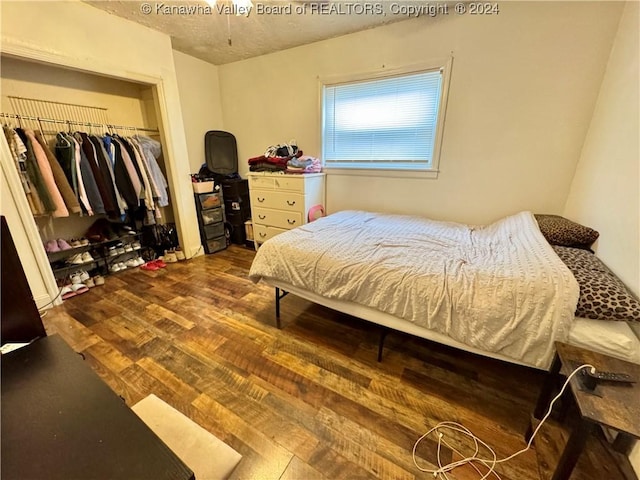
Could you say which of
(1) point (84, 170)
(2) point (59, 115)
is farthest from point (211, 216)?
(2) point (59, 115)

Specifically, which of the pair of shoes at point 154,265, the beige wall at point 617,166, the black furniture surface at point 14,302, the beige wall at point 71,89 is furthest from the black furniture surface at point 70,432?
the beige wall at point 71,89

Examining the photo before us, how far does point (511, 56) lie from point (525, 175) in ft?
3.18

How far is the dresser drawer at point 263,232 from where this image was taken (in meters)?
3.23

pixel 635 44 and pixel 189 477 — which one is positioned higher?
pixel 635 44

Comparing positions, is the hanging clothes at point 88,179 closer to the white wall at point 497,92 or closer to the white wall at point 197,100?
the white wall at point 197,100

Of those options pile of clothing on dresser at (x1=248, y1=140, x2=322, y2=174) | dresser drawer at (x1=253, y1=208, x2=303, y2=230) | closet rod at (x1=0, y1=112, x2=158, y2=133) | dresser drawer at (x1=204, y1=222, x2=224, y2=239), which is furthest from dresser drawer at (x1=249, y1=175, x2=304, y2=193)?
closet rod at (x1=0, y1=112, x2=158, y2=133)

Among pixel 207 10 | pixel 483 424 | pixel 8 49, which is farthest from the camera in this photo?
pixel 207 10

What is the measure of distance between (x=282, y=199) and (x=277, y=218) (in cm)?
24

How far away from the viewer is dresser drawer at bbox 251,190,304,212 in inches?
118

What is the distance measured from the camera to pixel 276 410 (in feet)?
4.58

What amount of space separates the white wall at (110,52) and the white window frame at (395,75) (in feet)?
5.56

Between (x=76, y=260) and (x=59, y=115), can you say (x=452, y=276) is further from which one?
(x=59, y=115)

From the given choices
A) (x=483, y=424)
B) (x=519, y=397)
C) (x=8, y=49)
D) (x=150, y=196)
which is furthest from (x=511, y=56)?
(x=8, y=49)

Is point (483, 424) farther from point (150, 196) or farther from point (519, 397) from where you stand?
point (150, 196)
